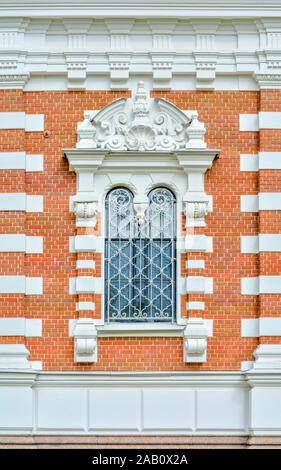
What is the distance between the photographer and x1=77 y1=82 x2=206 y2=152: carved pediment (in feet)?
37.9

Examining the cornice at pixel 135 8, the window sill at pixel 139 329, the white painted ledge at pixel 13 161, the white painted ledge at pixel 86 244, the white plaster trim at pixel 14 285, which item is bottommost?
the window sill at pixel 139 329

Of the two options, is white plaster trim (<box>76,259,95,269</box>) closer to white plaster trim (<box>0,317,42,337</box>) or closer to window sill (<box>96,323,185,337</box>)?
window sill (<box>96,323,185,337</box>)

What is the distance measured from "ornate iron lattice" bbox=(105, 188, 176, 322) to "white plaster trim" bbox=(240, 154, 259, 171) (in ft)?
3.60

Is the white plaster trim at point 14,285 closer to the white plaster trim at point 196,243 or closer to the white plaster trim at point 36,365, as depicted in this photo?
the white plaster trim at point 36,365

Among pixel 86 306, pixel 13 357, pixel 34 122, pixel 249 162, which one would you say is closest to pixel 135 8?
pixel 34 122

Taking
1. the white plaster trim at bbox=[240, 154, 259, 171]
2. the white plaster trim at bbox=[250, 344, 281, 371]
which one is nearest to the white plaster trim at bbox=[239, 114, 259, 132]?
the white plaster trim at bbox=[240, 154, 259, 171]

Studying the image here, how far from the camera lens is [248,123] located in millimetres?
11664

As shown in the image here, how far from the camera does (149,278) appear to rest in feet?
37.7

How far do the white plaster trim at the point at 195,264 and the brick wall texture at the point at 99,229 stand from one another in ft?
0.29

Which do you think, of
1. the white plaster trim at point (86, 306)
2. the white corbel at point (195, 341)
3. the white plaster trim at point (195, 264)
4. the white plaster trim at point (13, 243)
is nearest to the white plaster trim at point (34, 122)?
the white plaster trim at point (13, 243)

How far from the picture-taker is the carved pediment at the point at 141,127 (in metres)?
11.5

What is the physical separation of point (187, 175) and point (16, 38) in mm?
2752
